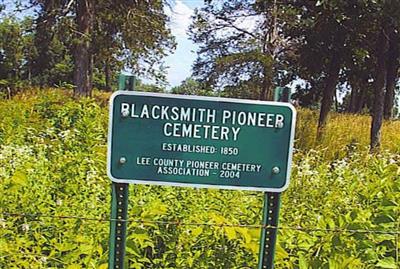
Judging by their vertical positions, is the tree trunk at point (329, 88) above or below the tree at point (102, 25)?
below

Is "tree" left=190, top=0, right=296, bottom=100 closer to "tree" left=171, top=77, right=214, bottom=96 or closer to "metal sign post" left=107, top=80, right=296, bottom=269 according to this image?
"tree" left=171, top=77, right=214, bottom=96

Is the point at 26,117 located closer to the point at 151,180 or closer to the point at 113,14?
the point at 151,180

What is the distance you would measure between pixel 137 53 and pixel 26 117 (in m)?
8.96

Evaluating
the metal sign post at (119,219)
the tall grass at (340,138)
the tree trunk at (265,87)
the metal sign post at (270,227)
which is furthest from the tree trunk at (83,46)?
the metal sign post at (270,227)

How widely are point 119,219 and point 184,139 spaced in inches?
15.4

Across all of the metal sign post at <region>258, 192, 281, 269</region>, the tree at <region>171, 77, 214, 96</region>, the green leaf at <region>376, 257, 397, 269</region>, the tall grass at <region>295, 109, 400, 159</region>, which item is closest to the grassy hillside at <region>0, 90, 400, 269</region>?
the green leaf at <region>376, 257, 397, 269</region>

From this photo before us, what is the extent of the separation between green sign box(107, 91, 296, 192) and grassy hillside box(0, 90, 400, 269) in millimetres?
308

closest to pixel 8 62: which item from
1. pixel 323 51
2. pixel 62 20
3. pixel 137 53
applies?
pixel 137 53

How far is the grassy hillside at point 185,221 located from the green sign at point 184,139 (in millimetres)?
308

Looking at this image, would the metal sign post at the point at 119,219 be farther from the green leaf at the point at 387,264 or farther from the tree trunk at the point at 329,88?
the tree trunk at the point at 329,88

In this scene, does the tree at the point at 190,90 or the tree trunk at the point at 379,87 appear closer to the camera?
the tree trunk at the point at 379,87

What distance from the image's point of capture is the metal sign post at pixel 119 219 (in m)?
2.08

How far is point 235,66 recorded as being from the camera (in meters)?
15.2

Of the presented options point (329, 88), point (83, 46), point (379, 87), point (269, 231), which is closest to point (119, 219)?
point (269, 231)
